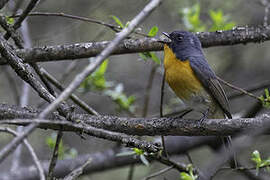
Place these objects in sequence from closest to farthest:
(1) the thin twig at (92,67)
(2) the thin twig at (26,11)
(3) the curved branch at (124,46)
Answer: (1) the thin twig at (92,67) < (2) the thin twig at (26,11) < (3) the curved branch at (124,46)

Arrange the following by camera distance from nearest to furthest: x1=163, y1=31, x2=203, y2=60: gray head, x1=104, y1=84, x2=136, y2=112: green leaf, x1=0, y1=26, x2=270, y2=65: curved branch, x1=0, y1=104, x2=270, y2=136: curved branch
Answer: x1=0, y1=104, x2=270, y2=136: curved branch
x1=0, y1=26, x2=270, y2=65: curved branch
x1=163, y1=31, x2=203, y2=60: gray head
x1=104, y1=84, x2=136, y2=112: green leaf

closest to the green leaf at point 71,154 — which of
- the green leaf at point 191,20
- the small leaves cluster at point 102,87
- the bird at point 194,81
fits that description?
the small leaves cluster at point 102,87

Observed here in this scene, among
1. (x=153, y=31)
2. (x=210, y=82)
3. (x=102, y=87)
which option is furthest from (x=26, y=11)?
(x=210, y=82)

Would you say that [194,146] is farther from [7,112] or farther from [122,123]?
[7,112]

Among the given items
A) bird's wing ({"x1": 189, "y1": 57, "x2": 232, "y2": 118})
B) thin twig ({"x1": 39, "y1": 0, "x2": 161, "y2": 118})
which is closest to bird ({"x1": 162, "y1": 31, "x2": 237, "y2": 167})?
bird's wing ({"x1": 189, "y1": 57, "x2": 232, "y2": 118})

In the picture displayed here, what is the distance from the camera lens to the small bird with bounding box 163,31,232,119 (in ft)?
14.7

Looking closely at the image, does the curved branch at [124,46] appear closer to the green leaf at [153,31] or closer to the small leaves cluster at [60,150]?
the green leaf at [153,31]

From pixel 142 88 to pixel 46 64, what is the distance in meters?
2.16

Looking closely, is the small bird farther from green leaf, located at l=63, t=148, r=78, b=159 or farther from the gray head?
green leaf, located at l=63, t=148, r=78, b=159

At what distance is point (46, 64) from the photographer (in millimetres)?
8422

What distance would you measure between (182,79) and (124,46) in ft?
2.54

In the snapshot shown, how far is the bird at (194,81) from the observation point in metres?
4.49

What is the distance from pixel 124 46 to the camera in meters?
4.29

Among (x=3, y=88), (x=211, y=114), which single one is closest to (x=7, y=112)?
(x=211, y=114)
